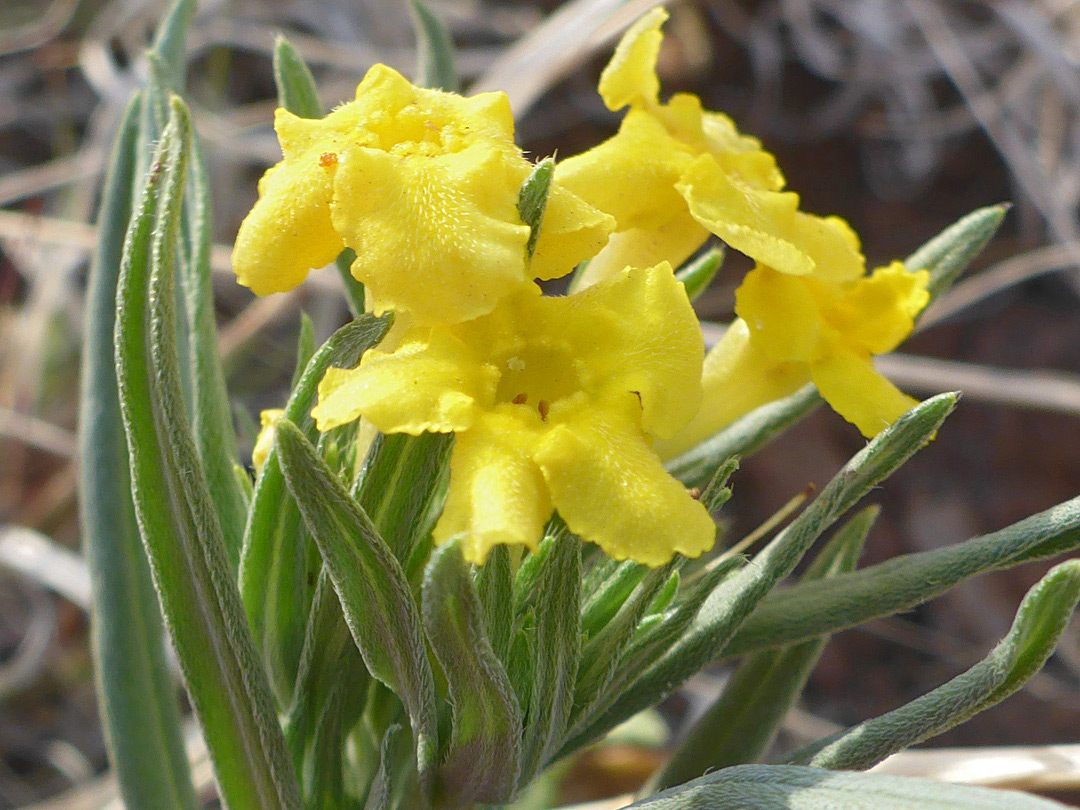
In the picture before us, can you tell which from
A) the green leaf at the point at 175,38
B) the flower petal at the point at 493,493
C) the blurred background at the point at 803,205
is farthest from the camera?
the blurred background at the point at 803,205

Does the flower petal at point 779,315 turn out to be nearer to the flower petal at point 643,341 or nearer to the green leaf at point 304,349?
the flower petal at point 643,341

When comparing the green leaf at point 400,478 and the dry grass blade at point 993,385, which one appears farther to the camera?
the dry grass blade at point 993,385

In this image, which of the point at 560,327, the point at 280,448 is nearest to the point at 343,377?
the point at 280,448

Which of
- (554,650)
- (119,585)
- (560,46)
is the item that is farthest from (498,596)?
(560,46)

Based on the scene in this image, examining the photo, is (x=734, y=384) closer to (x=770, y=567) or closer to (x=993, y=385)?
(x=770, y=567)

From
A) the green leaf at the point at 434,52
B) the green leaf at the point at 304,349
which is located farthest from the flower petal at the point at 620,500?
the green leaf at the point at 434,52

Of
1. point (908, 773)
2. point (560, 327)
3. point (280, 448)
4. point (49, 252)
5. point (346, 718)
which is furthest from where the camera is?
point (49, 252)

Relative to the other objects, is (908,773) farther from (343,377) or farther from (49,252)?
(49,252)
